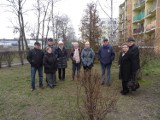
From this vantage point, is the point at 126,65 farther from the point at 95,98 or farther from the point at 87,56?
the point at 95,98

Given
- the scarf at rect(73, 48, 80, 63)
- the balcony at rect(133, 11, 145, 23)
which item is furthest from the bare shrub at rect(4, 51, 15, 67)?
the balcony at rect(133, 11, 145, 23)

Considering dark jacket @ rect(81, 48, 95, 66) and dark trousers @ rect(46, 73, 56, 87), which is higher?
dark jacket @ rect(81, 48, 95, 66)

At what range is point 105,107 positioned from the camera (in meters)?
3.74

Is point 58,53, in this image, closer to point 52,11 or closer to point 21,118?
point 21,118

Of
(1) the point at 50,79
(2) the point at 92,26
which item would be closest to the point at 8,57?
(2) the point at 92,26

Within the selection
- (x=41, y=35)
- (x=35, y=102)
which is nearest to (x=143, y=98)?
(x=35, y=102)

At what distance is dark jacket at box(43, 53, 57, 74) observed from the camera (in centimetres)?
666

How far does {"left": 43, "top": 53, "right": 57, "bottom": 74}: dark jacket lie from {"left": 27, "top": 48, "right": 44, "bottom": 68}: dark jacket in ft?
0.56

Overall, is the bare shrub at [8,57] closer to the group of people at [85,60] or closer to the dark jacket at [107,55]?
the group of people at [85,60]

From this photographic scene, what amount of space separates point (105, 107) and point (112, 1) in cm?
971

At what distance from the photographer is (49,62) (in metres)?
6.72

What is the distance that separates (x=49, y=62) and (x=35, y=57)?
1.70 feet

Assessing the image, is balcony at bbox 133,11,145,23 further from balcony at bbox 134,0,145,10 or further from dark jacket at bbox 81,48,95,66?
dark jacket at bbox 81,48,95,66

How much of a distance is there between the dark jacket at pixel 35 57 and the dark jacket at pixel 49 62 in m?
0.17
